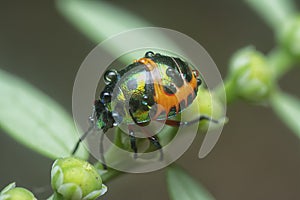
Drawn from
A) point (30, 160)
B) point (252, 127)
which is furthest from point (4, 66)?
point (252, 127)

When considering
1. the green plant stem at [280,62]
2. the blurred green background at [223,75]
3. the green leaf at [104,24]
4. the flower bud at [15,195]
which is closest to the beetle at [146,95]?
the flower bud at [15,195]

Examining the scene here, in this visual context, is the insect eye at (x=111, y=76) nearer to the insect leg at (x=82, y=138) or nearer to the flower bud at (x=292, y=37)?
the insect leg at (x=82, y=138)

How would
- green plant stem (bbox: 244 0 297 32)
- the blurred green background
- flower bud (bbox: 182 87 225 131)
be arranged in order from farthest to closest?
1. the blurred green background
2. green plant stem (bbox: 244 0 297 32)
3. flower bud (bbox: 182 87 225 131)

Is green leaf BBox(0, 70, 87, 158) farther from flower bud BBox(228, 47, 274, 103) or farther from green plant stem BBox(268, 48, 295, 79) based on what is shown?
green plant stem BBox(268, 48, 295, 79)

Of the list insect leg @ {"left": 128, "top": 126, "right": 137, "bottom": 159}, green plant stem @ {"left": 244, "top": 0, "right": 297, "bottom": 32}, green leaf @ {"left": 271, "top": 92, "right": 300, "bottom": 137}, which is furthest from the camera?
green plant stem @ {"left": 244, "top": 0, "right": 297, "bottom": 32}

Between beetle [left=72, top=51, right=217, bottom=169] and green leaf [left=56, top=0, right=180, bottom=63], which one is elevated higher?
green leaf [left=56, top=0, right=180, bottom=63]

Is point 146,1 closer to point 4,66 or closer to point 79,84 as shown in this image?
point 4,66

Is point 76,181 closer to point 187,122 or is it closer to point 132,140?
point 132,140

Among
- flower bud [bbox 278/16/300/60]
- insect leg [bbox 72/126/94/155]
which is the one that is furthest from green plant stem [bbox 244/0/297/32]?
insect leg [bbox 72/126/94/155]
